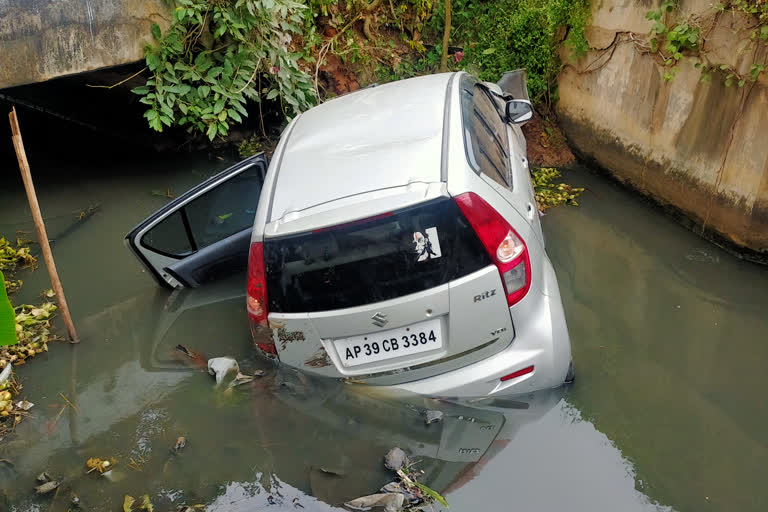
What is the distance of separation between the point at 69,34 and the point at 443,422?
4.75m

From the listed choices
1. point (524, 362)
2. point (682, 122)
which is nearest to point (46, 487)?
point (524, 362)

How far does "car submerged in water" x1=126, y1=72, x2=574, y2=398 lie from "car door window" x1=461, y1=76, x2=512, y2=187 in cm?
2

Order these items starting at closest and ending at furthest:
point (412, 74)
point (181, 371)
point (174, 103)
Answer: point (181, 371) < point (174, 103) < point (412, 74)

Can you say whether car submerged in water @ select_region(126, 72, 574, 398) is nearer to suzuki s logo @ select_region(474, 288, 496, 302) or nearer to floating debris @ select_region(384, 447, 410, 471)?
suzuki s logo @ select_region(474, 288, 496, 302)

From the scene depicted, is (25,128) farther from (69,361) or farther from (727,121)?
(727,121)

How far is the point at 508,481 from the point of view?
128 inches

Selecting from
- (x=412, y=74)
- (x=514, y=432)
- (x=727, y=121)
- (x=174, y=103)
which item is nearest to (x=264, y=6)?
(x=174, y=103)

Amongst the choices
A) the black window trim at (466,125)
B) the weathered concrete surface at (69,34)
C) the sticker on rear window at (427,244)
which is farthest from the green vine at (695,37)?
the weathered concrete surface at (69,34)

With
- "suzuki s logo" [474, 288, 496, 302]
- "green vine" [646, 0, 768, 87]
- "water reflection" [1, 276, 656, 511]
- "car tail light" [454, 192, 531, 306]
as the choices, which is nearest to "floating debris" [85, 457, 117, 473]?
"water reflection" [1, 276, 656, 511]

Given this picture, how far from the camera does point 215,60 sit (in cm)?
665

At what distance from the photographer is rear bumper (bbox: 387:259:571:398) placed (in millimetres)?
3354

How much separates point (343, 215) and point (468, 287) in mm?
719

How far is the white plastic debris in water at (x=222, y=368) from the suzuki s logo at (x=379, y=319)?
1279 mm

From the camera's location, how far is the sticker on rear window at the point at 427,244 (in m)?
3.16
